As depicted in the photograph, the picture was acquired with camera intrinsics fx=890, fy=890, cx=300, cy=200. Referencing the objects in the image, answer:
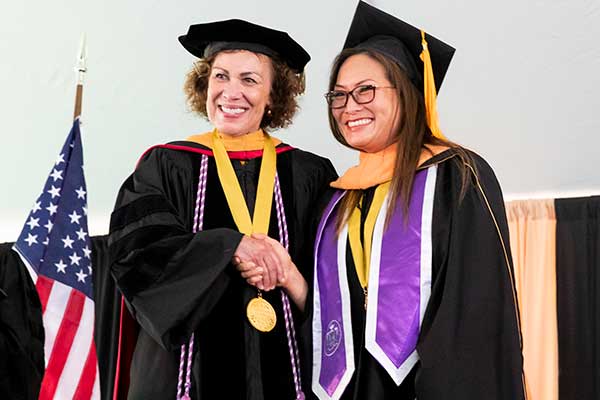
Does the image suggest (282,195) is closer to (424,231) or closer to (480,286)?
(424,231)

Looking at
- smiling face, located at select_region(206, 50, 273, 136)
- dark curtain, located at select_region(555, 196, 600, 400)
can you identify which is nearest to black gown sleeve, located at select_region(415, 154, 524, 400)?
smiling face, located at select_region(206, 50, 273, 136)

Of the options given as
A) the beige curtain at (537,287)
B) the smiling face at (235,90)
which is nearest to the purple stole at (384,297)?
the smiling face at (235,90)

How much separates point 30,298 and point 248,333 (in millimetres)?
806

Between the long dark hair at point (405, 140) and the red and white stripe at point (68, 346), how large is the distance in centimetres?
148

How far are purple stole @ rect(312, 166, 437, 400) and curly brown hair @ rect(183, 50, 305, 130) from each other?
25.3 inches

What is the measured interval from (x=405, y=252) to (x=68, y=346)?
1.84 m

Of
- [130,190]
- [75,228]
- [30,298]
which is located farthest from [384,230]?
[75,228]

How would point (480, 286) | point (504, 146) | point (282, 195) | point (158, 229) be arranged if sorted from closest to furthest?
point (480, 286)
point (158, 229)
point (282, 195)
point (504, 146)

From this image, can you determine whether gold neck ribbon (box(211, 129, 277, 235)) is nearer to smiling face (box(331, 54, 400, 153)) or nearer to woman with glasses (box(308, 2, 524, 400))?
woman with glasses (box(308, 2, 524, 400))

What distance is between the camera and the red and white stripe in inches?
163

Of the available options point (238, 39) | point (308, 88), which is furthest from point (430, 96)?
point (308, 88)

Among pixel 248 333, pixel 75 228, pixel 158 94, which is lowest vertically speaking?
pixel 248 333

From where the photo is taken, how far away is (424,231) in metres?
3.14

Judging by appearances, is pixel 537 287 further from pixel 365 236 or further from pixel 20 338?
pixel 20 338
